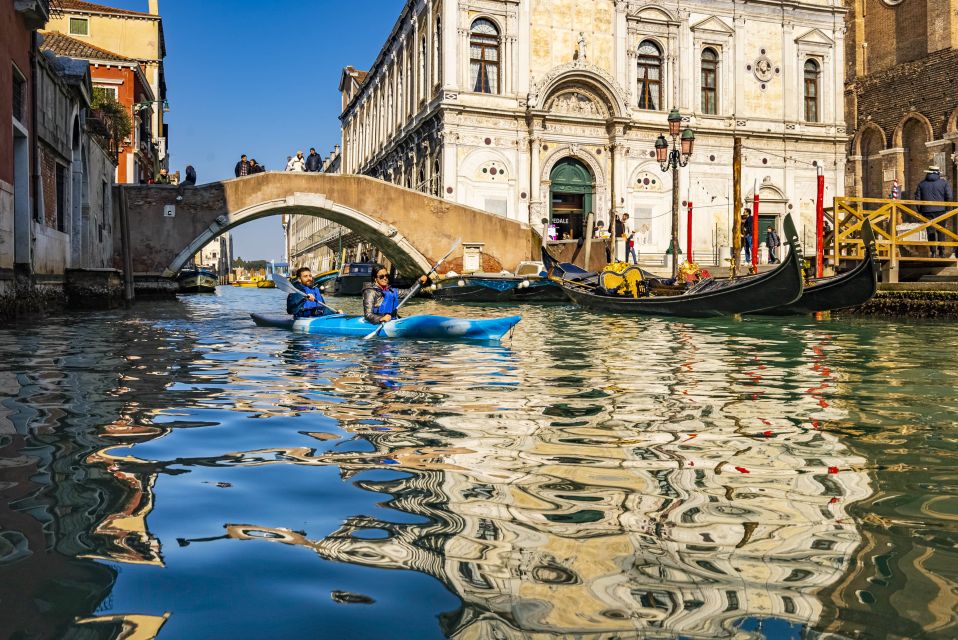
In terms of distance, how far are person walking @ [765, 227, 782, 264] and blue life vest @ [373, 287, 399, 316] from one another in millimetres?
19999

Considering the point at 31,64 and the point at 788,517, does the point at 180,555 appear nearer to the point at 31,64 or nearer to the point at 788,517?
the point at 788,517

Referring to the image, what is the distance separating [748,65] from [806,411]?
26682 millimetres

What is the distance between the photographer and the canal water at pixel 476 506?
6.07ft

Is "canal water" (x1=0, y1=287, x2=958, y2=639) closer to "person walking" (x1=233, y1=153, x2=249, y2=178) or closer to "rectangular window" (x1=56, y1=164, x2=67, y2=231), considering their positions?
"rectangular window" (x1=56, y1=164, x2=67, y2=231)

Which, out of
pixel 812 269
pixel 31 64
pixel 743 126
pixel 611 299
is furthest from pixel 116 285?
pixel 743 126

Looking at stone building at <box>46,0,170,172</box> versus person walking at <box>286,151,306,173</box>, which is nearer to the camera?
stone building at <box>46,0,170,172</box>

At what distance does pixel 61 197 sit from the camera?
14.3 m

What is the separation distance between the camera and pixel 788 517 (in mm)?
2588

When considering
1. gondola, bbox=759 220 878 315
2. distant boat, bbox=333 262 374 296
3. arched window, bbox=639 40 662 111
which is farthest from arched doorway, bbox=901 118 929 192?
gondola, bbox=759 220 878 315

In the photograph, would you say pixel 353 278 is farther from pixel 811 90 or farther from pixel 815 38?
pixel 815 38

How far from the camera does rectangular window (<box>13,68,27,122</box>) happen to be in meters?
11.1

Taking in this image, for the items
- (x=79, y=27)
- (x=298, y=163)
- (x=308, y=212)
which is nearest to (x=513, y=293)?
(x=308, y=212)

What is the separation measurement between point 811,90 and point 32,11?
26.0 meters

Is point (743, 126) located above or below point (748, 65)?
below
